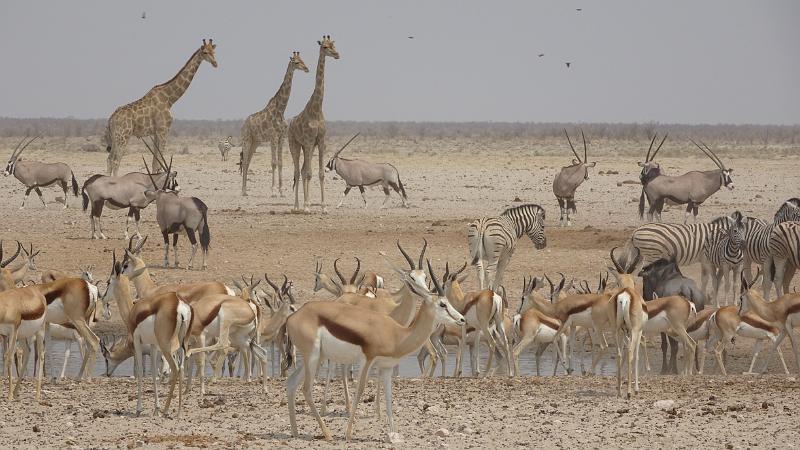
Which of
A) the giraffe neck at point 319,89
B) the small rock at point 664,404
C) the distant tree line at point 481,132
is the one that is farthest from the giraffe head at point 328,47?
the distant tree line at point 481,132

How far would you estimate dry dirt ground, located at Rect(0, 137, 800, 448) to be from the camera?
8594 mm

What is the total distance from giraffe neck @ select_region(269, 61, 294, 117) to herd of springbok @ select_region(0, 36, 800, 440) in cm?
818

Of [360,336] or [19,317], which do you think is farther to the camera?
[19,317]

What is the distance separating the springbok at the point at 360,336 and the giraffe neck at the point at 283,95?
2056cm

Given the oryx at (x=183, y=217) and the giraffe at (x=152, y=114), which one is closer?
the oryx at (x=183, y=217)

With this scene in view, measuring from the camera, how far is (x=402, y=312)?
9445 millimetres

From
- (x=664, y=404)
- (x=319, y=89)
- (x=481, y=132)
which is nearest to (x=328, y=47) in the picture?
(x=319, y=89)

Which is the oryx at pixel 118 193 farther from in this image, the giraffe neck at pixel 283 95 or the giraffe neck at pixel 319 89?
the giraffe neck at pixel 283 95

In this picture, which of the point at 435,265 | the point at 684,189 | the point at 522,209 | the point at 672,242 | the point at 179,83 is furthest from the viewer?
the point at 179,83

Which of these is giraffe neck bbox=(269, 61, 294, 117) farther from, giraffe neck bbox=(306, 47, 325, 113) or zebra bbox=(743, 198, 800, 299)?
zebra bbox=(743, 198, 800, 299)

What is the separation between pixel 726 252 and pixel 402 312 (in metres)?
8.09

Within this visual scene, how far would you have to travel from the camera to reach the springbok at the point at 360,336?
8.29 meters

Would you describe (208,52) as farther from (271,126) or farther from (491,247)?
(491,247)

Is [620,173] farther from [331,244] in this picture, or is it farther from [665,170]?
[331,244]
